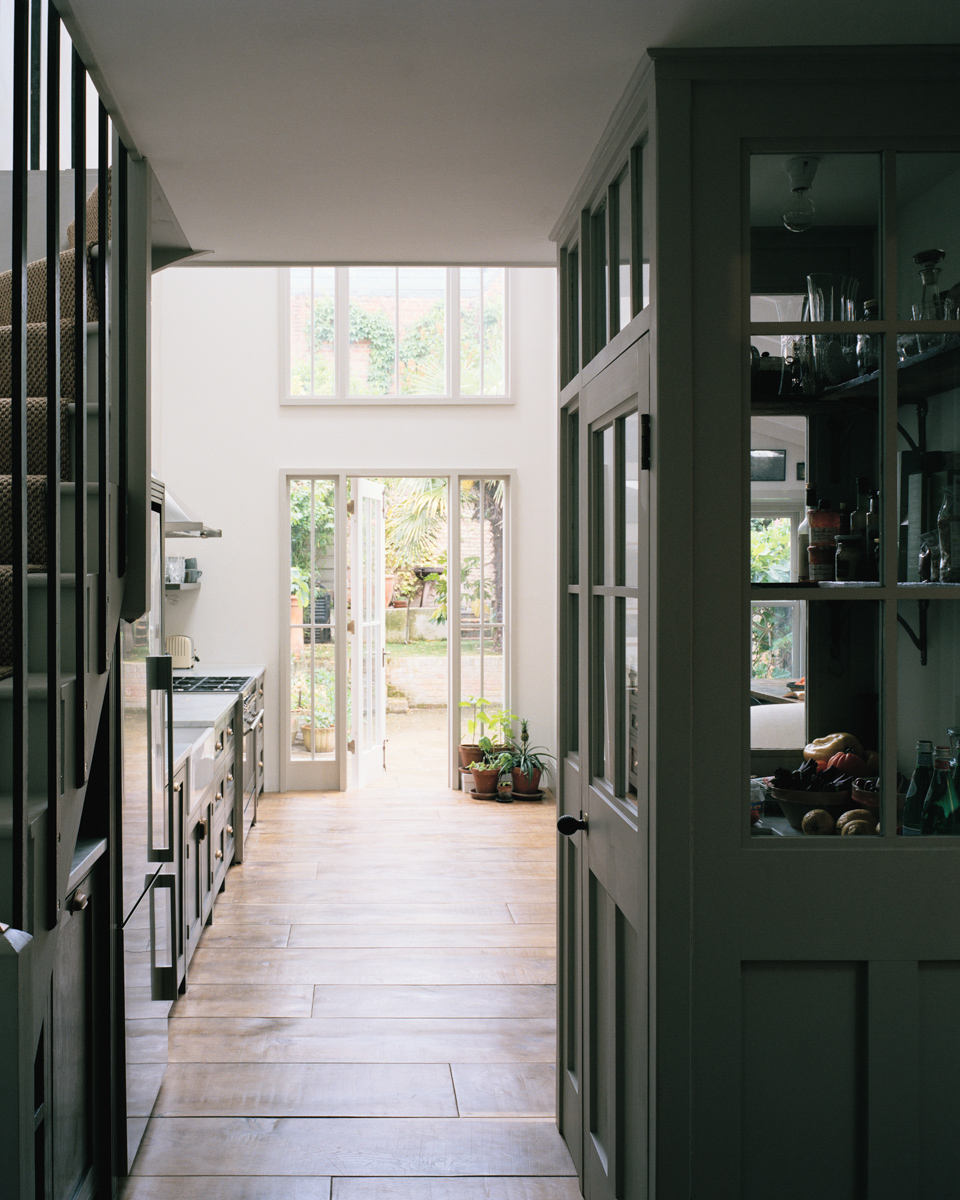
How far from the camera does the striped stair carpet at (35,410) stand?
1.87 m

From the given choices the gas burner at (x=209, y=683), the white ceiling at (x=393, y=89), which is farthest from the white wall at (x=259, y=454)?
the white ceiling at (x=393, y=89)

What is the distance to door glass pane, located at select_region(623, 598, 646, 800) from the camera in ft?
6.21

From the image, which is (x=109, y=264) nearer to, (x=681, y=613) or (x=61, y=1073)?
(x=681, y=613)

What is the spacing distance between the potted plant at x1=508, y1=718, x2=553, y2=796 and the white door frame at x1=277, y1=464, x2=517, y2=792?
1.00ft

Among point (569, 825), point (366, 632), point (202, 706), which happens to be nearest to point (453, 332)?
point (366, 632)

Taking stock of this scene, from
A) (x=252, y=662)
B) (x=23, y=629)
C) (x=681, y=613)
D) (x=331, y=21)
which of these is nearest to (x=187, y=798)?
(x=23, y=629)

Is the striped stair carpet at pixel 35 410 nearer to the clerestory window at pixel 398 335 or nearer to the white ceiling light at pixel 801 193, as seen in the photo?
the white ceiling light at pixel 801 193

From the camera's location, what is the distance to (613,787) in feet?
6.90

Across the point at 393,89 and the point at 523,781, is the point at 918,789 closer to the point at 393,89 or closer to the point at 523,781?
the point at 393,89

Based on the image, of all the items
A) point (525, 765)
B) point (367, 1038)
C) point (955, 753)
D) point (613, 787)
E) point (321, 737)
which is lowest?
point (367, 1038)

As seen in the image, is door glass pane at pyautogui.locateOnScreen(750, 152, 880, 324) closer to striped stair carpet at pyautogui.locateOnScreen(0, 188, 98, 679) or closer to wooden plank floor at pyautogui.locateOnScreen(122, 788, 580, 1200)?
striped stair carpet at pyautogui.locateOnScreen(0, 188, 98, 679)

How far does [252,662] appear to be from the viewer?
684cm

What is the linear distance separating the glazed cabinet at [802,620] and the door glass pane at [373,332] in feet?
17.9

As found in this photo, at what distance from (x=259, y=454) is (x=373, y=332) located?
48.4 inches
